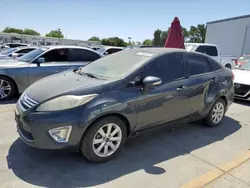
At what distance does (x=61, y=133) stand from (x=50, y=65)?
13.1 ft

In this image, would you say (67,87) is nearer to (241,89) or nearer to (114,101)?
(114,101)

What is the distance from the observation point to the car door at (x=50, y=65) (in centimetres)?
605

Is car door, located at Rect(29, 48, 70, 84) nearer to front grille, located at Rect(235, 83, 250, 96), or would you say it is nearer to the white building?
front grille, located at Rect(235, 83, 250, 96)

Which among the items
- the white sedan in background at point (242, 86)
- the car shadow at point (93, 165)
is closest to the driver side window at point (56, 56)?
the car shadow at point (93, 165)

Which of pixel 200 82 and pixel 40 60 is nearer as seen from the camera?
pixel 200 82

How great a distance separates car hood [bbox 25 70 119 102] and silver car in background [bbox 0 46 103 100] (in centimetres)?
279

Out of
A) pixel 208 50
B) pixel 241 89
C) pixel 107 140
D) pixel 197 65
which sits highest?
pixel 208 50

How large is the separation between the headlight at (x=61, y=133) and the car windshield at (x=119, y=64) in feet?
3.38

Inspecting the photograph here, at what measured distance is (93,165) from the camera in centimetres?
305

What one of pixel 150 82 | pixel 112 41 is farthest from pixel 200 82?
pixel 112 41

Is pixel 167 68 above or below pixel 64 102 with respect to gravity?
→ above

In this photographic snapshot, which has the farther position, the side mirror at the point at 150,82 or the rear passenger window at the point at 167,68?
the rear passenger window at the point at 167,68

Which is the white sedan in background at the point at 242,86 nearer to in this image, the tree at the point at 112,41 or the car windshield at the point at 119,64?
the car windshield at the point at 119,64

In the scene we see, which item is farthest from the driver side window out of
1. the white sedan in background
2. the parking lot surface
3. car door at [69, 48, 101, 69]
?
the white sedan in background
